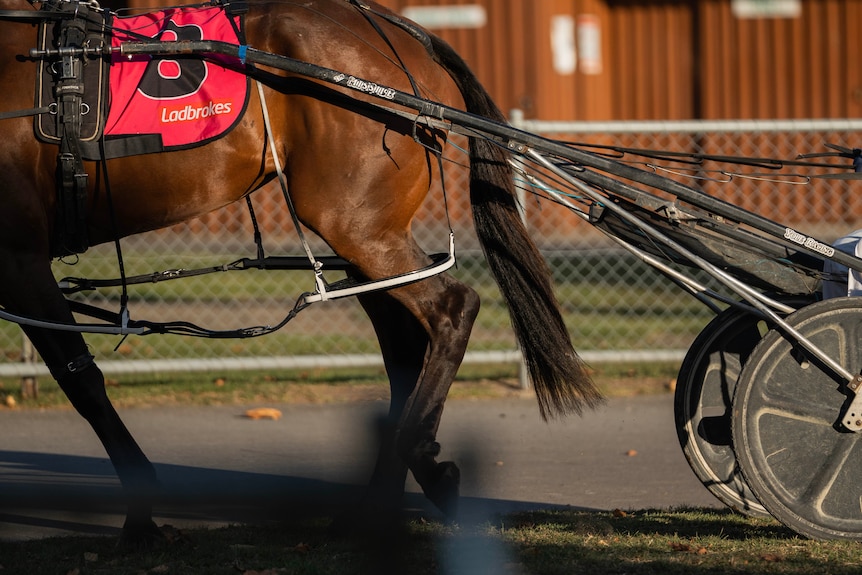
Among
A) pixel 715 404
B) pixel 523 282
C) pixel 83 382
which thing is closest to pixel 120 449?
pixel 83 382

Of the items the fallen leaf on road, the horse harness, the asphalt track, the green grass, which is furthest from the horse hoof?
the fallen leaf on road

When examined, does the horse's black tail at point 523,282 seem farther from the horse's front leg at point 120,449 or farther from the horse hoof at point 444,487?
the horse's front leg at point 120,449

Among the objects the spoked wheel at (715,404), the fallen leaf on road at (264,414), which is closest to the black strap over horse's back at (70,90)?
the spoked wheel at (715,404)

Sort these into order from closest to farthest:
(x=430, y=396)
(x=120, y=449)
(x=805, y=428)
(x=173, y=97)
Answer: (x=805, y=428) < (x=173, y=97) < (x=120, y=449) < (x=430, y=396)

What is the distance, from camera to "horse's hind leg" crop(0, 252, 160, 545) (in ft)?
12.6

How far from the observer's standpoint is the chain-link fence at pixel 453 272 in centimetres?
720

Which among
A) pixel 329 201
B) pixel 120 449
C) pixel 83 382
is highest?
pixel 329 201

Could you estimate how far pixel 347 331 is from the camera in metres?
8.82

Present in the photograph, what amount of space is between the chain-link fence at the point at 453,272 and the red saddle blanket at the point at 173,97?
253 centimetres

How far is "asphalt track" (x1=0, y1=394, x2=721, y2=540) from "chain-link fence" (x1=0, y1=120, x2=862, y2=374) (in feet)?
1.74

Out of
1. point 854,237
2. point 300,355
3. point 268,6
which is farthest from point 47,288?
point 300,355

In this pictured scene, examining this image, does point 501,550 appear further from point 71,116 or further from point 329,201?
point 71,116

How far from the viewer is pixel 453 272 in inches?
411

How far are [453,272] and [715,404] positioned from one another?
6.42 metres
